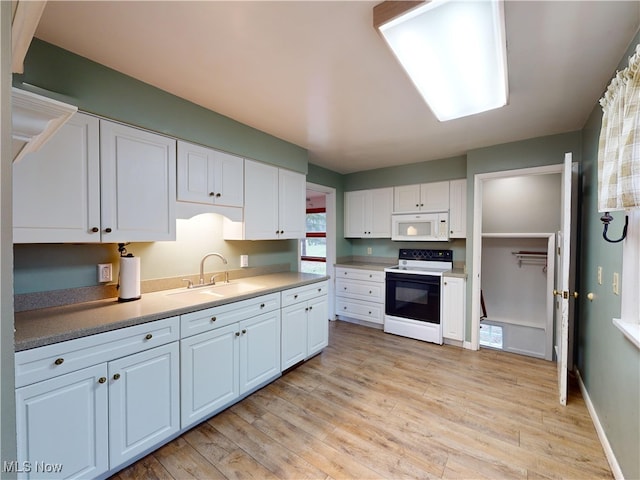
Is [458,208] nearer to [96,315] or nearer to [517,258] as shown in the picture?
[517,258]

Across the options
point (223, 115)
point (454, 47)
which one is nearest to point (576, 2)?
point (454, 47)

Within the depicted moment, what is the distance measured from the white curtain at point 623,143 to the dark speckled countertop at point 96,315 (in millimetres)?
2268

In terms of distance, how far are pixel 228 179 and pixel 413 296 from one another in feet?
8.77

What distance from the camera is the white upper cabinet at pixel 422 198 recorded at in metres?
3.63

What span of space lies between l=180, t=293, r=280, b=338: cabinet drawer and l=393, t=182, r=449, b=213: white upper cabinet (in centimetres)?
240

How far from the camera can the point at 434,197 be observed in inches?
146

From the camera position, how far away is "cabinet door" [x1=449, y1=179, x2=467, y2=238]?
3.45 metres

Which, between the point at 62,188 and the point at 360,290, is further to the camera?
the point at 360,290

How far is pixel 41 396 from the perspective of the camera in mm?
1258

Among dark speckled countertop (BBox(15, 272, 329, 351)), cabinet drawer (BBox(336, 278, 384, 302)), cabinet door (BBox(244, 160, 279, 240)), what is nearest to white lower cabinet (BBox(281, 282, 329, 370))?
dark speckled countertop (BBox(15, 272, 329, 351))

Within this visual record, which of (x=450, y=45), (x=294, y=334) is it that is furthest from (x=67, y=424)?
(x=450, y=45)

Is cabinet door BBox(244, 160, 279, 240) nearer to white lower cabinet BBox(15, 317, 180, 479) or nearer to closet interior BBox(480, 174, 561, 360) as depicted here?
white lower cabinet BBox(15, 317, 180, 479)

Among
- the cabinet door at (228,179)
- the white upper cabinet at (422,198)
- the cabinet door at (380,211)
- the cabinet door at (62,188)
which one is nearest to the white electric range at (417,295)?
the cabinet door at (380,211)

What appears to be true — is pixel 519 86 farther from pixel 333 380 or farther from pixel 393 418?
pixel 333 380
